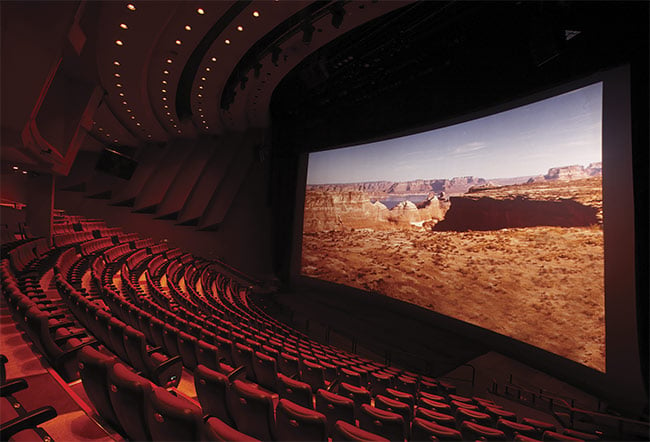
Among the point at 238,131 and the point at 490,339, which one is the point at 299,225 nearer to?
the point at 238,131

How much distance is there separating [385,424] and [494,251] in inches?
250

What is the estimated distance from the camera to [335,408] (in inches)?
89.0

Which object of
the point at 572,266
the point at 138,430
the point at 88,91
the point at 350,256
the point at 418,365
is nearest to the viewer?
the point at 138,430

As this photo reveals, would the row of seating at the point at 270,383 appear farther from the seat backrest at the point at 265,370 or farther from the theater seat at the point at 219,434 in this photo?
the theater seat at the point at 219,434

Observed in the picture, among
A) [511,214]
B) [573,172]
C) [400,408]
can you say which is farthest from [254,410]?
[511,214]

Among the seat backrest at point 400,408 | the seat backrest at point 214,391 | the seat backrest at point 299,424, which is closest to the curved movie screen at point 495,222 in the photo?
the seat backrest at point 400,408

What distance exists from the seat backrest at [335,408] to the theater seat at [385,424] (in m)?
0.10

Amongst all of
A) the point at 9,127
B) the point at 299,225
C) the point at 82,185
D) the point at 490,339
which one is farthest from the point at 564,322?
the point at 82,185

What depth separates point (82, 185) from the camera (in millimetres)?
14430

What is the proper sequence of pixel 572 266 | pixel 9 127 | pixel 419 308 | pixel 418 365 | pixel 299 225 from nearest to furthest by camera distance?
pixel 9 127, pixel 572 266, pixel 418 365, pixel 419 308, pixel 299 225

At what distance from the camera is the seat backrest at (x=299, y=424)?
164cm

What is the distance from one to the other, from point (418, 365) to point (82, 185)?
16113mm

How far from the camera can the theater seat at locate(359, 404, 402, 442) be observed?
82.2 inches

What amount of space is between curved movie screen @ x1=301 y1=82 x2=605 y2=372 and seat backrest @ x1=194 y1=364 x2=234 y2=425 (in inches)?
257
